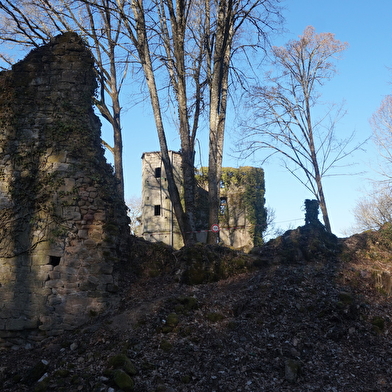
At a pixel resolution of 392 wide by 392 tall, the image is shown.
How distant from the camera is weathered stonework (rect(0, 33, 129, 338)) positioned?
7.04m

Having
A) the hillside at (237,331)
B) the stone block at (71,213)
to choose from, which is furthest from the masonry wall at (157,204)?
the stone block at (71,213)

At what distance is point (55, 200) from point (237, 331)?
4.03 m

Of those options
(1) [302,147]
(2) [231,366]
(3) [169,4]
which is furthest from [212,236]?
(1) [302,147]

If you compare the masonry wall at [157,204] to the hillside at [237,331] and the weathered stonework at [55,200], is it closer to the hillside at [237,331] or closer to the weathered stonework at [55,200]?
the weathered stonework at [55,200]

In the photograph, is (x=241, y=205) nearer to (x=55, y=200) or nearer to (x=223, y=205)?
(x=223, y=205)

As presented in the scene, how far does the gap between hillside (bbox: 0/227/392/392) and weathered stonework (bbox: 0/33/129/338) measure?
0.51 metres

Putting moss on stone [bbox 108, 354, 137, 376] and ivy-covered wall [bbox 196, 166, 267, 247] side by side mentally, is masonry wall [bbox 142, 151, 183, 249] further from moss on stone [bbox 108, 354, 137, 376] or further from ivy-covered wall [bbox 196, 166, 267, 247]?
moss on stone [bbox 108, 354, 137, 376]

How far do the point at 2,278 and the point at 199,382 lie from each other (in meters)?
4.19

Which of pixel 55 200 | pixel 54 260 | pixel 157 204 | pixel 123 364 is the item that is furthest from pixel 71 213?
pixel 157 204

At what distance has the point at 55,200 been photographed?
7.48 meters

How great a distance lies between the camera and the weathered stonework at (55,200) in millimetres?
7039

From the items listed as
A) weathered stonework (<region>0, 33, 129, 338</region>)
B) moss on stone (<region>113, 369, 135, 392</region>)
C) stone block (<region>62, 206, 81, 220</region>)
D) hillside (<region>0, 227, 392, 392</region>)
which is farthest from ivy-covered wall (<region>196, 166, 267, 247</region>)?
moss on stone (<region>113, 369, 135, 392</region>)

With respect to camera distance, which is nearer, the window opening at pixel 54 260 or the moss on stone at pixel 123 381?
the moss on stone at pixel 123 381

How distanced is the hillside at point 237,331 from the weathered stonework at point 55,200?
0.51 m
